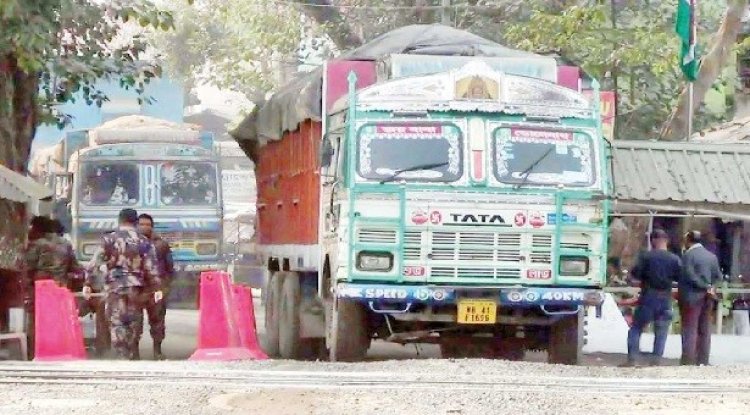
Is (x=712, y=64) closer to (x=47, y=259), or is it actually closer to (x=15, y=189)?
(x=47, y=259)

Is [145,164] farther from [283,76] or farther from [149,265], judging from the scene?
[283,76]

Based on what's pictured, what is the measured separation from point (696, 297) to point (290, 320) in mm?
4576

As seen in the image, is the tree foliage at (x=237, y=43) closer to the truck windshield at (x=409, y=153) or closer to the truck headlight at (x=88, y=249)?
the truck headlight at (x=88, y=249)

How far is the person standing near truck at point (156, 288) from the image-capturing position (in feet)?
52.1

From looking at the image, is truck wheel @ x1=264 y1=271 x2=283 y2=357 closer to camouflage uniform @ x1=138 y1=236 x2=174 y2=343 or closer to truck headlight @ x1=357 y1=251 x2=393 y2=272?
camouflage uniform @ x1=138 y1=236 x2=174 y2=343

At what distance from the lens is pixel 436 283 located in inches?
554

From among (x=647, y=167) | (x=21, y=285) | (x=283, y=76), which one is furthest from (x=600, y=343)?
(x=283, y=76)

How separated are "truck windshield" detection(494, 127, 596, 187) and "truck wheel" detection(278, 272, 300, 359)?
4128 millimetres

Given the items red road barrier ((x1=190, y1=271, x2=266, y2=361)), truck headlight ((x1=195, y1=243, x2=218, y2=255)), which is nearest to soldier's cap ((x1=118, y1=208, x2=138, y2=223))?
red road barrier ((x1=190, y1=271, x2=266, y2=361))

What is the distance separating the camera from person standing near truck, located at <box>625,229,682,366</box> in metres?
16.9

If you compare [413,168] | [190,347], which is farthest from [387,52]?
[190,347]

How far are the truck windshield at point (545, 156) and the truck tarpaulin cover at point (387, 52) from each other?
1.63 meters

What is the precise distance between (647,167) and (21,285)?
314 inches

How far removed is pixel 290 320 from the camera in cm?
1745
